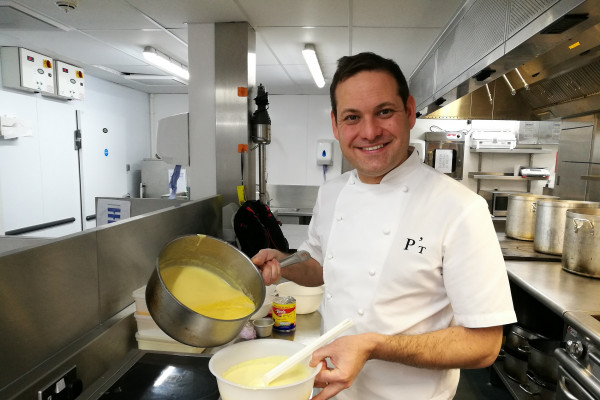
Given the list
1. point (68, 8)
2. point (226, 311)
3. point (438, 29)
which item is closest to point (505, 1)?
point (438, 29)

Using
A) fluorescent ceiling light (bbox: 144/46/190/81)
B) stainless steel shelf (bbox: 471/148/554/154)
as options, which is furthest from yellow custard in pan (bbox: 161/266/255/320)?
stainless steel shelf (bbox: 471/148/554/154)

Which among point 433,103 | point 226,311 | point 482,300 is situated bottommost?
point 226,311

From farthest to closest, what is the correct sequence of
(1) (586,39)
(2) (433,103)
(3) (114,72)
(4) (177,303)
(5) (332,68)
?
(3) (114,72)
(5) (332,68)
(2) (433,103)
(1) (586,39)
(4) (177,303)

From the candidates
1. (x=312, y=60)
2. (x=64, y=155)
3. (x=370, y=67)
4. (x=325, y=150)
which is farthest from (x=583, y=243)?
(x=64, y=155)

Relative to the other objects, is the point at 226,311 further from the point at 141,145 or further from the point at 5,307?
the point at 141,145

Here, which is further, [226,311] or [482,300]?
[226,311]

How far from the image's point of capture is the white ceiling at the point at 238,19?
2766mm

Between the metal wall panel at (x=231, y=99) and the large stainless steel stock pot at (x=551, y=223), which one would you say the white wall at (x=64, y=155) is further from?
the large stainless steel stock pot at (x=551, y=223)

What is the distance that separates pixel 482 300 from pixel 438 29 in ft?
9.33

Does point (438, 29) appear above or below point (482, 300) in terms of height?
above

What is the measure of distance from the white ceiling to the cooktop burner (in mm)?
2330

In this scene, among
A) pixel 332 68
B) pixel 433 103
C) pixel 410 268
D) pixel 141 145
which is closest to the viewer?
pixel 410 268

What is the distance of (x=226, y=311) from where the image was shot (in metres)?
1.15

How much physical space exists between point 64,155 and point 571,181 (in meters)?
5.51
